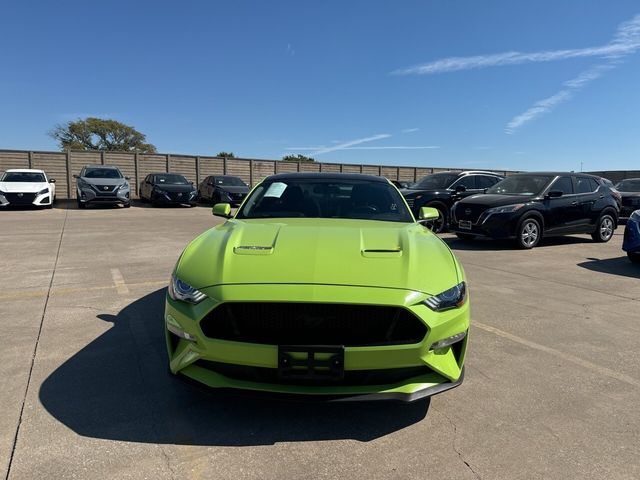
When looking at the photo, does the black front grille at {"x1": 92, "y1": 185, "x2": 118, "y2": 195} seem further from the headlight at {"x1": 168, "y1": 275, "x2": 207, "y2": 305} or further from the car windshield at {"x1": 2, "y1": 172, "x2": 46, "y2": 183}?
the headlight at {"x1": 168, "y1": 275, "x2": 207, "y2": 305}

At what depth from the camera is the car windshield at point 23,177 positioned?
60.6 feet

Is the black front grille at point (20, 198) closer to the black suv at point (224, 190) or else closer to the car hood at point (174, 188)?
the car hood at point (174, 188)

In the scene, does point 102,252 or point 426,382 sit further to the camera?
point 102,252

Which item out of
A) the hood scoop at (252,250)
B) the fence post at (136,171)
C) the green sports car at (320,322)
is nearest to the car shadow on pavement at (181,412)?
the green sports car at (320,322)

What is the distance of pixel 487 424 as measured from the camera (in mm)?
2697

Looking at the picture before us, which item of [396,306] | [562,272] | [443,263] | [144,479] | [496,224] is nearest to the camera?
[144,479]

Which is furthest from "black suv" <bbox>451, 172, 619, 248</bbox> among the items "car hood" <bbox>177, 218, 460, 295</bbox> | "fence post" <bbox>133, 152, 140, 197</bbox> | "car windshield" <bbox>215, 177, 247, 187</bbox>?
"fence post" <bbox>133, 152, 140, 197</bbox>

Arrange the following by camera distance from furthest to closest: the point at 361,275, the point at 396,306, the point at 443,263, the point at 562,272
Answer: the point at 562,272, the point at 443,263, the point at 361,275, the point at 396,306

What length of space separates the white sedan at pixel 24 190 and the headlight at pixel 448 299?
1923 cm

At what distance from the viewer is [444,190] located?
12758 millimetres

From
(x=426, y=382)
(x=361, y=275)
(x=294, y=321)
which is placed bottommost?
(x=426, y=382)

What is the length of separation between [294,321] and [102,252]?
7.22 m

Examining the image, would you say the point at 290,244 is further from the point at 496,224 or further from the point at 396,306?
the point at 496,224

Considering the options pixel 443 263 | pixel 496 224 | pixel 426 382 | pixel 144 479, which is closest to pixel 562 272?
pixel 496 224
